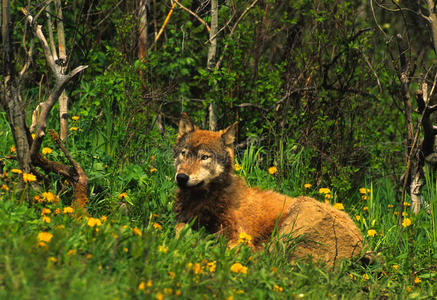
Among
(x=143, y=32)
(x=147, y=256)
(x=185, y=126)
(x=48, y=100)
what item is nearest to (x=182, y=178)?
(x=185, y=126)

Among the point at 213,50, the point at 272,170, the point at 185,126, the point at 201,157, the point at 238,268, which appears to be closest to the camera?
the point at 238,268

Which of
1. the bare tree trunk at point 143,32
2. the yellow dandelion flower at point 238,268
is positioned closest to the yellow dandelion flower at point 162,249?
the yellow dandelion flower at point 238,268

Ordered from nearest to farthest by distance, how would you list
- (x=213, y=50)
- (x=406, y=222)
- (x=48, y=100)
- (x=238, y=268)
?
(x=238, y=268) → (x=48, y=100) → (x=406, y=222) → (x=213, y=50)

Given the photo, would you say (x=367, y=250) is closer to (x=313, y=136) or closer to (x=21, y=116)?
(x=313, y=136)

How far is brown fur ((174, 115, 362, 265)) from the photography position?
17.9 ft

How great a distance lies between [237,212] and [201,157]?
673mm

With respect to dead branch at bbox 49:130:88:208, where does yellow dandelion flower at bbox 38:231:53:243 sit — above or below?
above

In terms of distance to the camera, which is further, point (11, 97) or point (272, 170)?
point (272, 170)

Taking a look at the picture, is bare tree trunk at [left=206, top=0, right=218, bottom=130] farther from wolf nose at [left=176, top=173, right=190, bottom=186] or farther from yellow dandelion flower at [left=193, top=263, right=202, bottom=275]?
yellow dandelion flower at [left=193, top=263, right=202, bottom=275]

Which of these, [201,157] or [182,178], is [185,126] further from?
[182,178]

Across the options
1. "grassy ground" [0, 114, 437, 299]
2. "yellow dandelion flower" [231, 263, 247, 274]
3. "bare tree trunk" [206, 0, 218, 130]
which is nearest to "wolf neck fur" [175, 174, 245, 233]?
"grassy ground" [0, 114, 437, 299]

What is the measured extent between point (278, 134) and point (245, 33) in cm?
152

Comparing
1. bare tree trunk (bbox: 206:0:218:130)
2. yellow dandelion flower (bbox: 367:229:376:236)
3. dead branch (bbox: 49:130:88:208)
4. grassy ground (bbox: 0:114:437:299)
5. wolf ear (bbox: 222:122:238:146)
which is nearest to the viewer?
grassy ground (bbox: 0:114:437:299)

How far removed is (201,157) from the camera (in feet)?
18.4
